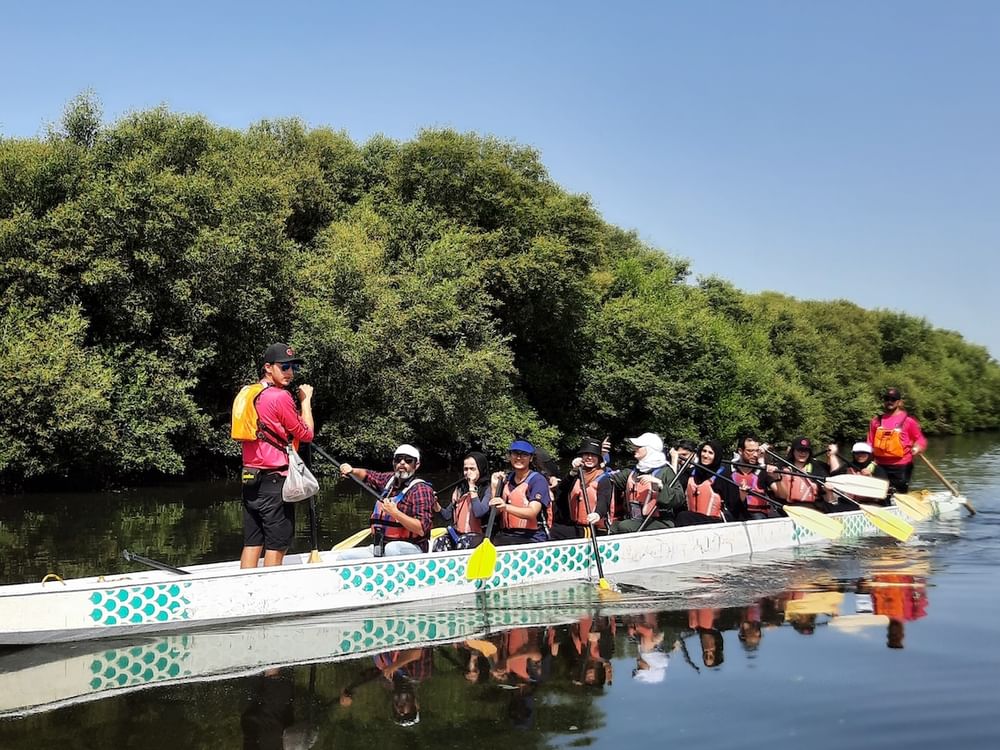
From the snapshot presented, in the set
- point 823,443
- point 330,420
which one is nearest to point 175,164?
point 330,420

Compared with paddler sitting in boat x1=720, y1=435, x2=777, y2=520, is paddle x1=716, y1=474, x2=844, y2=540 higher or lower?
lower

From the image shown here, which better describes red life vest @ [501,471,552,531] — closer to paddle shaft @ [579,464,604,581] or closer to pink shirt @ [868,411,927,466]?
paddle shaft @ [579,464,604,581]

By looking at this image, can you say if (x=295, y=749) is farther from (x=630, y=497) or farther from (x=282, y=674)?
(x=630, y=497)

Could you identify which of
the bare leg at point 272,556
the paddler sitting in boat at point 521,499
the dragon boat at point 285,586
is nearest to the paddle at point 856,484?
the dragon boat at point 285,586

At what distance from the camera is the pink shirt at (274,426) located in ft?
22.2

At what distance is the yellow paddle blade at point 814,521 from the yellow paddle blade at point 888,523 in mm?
470

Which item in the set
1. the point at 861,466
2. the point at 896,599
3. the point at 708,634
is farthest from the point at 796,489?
the point at 708,634

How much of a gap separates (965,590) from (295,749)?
6820 millimetres

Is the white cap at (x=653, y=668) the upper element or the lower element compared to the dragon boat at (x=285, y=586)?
lower

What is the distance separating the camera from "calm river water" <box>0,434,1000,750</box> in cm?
473

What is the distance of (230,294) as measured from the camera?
21.2m

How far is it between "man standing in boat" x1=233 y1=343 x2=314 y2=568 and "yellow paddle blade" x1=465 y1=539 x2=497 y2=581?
1.61m

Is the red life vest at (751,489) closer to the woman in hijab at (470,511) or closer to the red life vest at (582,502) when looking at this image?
the red life vest at (582,502)

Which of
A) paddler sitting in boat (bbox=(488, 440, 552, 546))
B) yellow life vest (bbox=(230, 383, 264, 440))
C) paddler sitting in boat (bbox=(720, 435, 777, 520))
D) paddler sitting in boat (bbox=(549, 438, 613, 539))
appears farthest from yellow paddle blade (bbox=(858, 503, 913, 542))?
yellow life vest (bbox=(230, 383, 264, 440))
